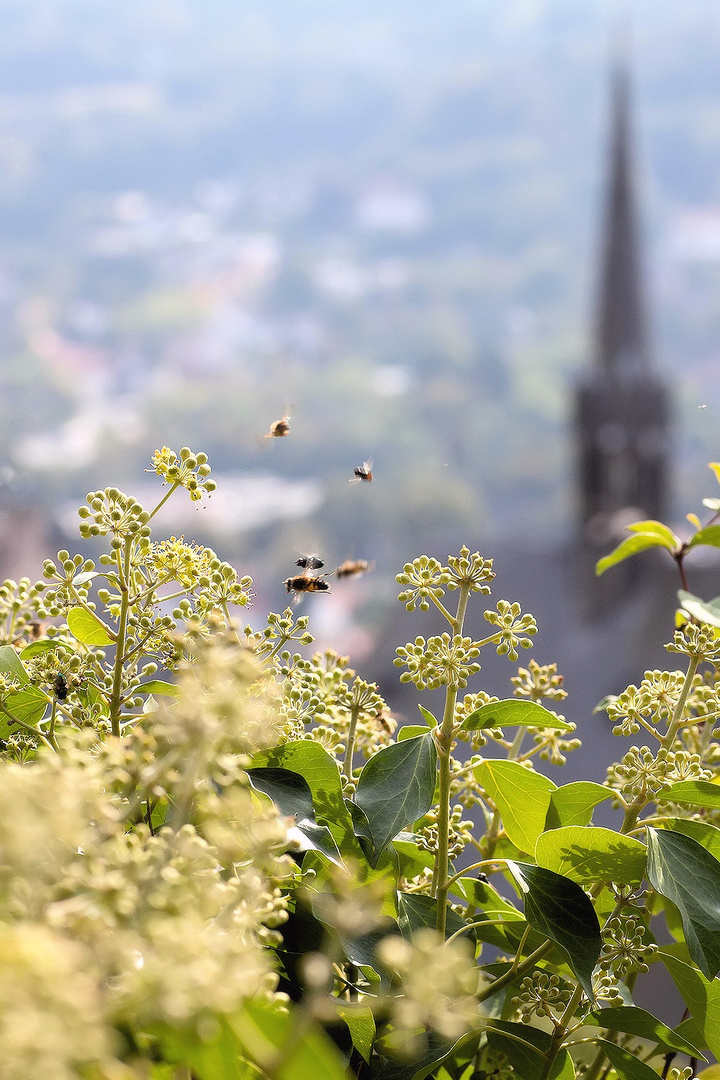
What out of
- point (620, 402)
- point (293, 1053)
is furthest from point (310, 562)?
point (620, 402)

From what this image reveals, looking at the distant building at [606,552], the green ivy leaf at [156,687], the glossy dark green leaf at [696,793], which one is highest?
the distant building at [606,552]

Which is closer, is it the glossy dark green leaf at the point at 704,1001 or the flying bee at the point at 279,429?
the glossy dark green leaf at the point at 704,1001

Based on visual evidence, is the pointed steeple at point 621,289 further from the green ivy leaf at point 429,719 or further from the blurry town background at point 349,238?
the green ivy leaf at point 429,719

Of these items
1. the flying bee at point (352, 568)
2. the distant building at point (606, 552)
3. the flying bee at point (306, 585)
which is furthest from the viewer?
the distant building at point (606, 552)

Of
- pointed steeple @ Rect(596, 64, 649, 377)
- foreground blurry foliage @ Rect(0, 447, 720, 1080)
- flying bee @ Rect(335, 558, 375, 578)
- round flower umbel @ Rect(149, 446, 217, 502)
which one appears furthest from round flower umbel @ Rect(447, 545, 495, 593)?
pointed steeple @ Rect(596, 64, 649, 377)

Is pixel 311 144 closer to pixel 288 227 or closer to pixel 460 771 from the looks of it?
pixel 288 227

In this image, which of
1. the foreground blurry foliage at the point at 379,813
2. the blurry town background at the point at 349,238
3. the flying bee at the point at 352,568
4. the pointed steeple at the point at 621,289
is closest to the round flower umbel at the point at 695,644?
the foreground blurry foliage at the point at 379,813

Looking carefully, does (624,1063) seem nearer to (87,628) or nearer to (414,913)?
(414,913)
